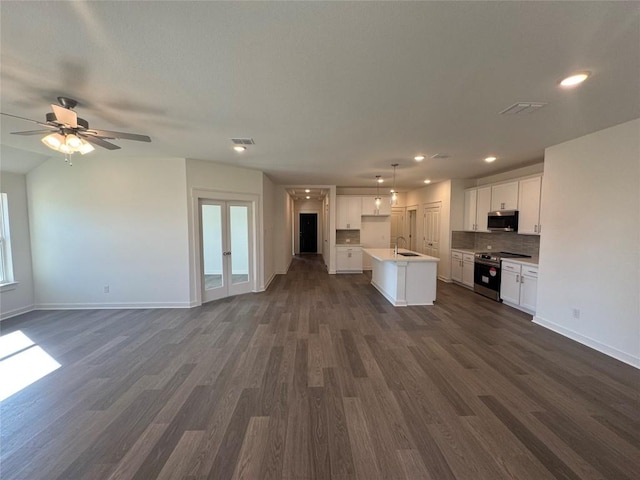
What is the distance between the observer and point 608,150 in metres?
3.05

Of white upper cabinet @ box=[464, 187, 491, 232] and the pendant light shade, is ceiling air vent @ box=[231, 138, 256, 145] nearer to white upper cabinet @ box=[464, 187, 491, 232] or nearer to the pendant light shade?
the pendant light shade

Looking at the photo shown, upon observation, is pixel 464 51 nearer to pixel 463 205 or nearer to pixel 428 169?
pixel 428 169

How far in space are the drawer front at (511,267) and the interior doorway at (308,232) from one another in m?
8.29

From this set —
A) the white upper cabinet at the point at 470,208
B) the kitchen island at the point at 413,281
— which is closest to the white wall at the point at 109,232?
the kitchen island at the point at 413,281

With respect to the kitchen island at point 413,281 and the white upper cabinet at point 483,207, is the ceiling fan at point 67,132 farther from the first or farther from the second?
the white upper cabinet at point 483,207

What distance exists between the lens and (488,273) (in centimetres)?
527

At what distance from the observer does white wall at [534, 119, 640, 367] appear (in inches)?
112

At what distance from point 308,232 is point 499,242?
8020 mm

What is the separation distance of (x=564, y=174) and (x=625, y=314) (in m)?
1.92

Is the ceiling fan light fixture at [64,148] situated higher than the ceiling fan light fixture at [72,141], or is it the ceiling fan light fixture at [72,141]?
the ceiling fan light fixture at [72,141]

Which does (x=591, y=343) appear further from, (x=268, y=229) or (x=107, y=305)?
(x=107, y=305)

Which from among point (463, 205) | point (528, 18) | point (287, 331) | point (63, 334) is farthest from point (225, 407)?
point (463, 205)

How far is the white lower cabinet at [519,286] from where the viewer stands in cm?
425

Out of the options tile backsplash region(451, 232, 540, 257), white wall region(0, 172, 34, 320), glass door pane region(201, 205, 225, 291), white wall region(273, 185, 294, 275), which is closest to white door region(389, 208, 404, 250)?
tile backsplash region(451, 232, 540, 257)
